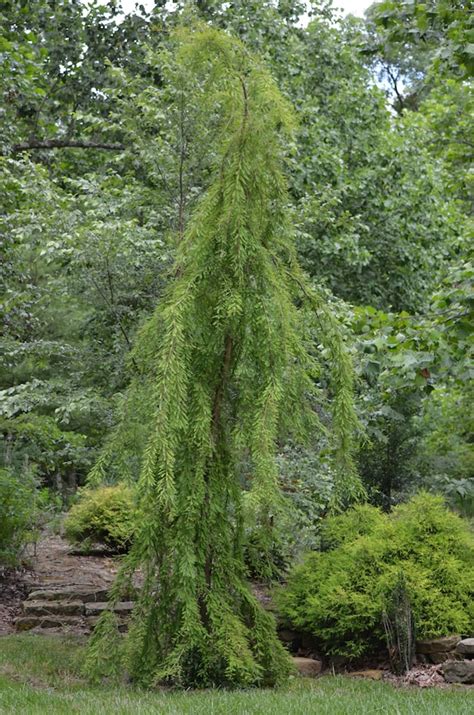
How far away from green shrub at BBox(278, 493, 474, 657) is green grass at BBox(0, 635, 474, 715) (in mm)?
560

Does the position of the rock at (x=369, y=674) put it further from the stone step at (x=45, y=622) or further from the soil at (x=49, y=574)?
the soil at (x=49, y=574)

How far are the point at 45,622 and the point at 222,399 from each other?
3.63m

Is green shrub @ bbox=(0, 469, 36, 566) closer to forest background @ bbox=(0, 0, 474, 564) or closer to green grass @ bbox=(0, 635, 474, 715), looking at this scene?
forest background @ bbox=(0, 0, 474, 564)

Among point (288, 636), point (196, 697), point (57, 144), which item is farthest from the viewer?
point (57, 144)

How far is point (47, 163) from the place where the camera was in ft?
44.4

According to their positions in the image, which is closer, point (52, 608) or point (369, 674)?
point (369, 674)

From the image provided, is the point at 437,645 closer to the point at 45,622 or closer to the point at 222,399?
the point at 222,399

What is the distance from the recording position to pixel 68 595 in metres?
8.61

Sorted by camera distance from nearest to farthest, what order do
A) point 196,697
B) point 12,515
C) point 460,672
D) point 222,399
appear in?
point 196,697 → point 222,399 → point 460,672 → point 12,515

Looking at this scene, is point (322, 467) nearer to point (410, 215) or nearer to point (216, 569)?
point (216, 569)

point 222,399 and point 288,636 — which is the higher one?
point 222,399

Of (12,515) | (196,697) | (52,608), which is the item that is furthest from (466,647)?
(12,515)

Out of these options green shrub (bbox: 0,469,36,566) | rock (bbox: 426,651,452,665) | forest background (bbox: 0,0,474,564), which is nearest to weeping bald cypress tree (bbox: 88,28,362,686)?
forest background (bbox: 0,0,474,564)

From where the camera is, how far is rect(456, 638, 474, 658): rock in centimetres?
622
